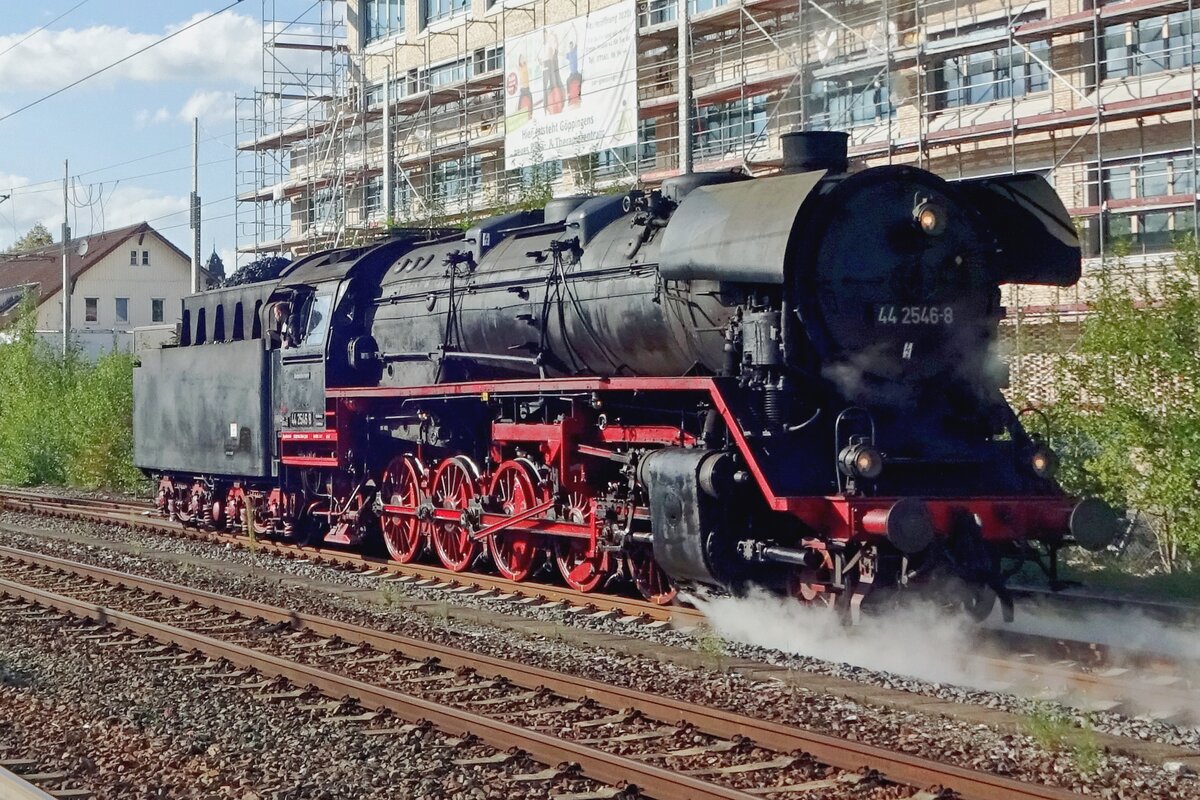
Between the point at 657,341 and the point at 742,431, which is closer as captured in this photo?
the point at 742,431

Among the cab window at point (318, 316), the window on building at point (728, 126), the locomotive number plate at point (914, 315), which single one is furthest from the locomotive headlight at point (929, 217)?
the window on building at point (728, 126)

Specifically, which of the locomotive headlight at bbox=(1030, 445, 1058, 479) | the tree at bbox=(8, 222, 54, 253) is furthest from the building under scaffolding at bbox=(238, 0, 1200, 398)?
the tree at bbox=(8, 222, 54, 253)

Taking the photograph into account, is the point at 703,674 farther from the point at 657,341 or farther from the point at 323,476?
the point at 323,476

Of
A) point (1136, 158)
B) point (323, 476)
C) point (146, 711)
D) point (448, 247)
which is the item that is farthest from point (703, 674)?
point (1136, 158)

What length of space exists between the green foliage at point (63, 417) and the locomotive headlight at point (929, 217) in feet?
76.7

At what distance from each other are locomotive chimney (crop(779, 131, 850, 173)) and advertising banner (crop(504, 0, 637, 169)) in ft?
63.1

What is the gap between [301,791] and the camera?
6.59m

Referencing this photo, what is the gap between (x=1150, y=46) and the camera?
23766mm

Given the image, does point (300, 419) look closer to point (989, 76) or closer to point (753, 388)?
point (753, 388)

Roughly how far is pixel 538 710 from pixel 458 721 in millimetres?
610

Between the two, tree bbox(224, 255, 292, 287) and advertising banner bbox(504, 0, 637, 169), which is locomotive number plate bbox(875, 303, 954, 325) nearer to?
tree bbox(224, 255, 292, 287)

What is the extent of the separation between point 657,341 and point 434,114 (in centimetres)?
3221

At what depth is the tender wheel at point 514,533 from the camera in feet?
43.3

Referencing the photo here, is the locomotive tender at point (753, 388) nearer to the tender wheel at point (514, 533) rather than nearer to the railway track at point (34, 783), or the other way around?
the tender wheel at point (514, 533)
